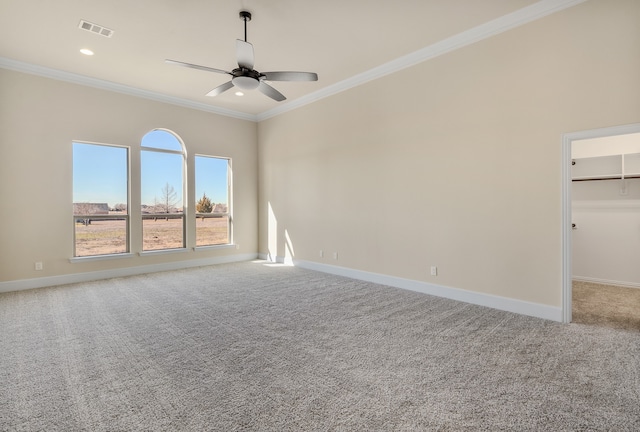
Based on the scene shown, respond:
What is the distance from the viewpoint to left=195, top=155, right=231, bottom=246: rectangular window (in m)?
6.76

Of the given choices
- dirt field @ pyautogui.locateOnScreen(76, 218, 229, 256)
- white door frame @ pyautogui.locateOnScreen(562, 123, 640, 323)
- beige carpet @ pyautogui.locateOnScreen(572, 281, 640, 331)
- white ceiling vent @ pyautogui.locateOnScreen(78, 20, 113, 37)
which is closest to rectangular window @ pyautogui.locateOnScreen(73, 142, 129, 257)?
dirt field @ pyautogui.locateOnScreen(76, 218, 229, 256)

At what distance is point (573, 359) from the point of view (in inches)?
98.6

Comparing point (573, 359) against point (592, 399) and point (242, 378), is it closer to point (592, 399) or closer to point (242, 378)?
point (592, 399)

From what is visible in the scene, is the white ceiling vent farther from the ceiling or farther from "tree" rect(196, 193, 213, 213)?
"tree" rect(196, 193, 213, 213)

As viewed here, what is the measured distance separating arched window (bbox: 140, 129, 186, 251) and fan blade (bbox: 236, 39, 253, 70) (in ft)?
11.8

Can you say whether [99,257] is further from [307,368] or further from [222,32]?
[307,368]

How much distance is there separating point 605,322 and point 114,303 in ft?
18.9

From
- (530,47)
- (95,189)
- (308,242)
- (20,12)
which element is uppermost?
(20,12)

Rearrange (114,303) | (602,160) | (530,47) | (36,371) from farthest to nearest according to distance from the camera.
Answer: (602,160) < (114,303) < (530,47) < (36,371)

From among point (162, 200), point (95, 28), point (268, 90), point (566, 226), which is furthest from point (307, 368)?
point (162, 200)

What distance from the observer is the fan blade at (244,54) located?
3.22m

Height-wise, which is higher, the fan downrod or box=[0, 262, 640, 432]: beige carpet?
the fan downrod

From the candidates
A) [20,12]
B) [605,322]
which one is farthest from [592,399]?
[20,12]

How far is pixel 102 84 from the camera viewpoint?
5.38 m
